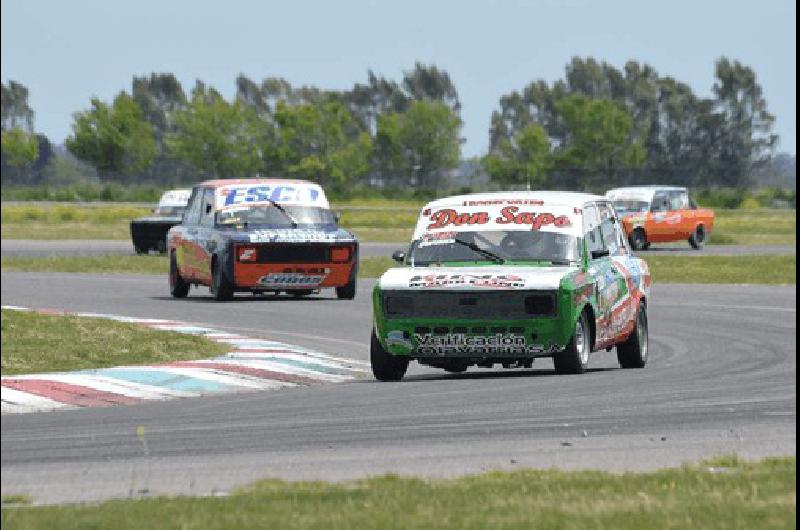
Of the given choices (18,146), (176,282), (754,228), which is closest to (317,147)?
(18,146)

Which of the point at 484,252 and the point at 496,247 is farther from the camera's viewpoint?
the point at 496,247

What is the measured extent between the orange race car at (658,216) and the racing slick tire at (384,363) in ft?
109

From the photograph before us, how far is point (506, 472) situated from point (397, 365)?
5577mm

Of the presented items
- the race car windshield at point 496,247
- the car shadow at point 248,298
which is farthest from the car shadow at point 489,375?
the car shadow at point 248,298

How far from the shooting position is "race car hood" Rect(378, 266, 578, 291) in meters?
14.8

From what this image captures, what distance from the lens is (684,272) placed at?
37.6 meters

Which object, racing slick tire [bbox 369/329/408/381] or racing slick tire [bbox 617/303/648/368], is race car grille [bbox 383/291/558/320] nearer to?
racing slick tire [bbox 369/329/408/381]

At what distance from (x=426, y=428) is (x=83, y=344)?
6915 millimetres

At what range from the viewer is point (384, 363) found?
15547 mm

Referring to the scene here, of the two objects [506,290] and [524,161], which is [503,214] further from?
[524,161]

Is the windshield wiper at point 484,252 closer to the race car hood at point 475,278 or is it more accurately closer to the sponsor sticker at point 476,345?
the race car hood at point 475,278

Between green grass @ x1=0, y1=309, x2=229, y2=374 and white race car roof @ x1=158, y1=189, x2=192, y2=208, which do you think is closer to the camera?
green grass @ x1=0, y1=309, x2=229, y2=374

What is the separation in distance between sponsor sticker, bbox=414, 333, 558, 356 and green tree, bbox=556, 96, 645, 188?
118 meters

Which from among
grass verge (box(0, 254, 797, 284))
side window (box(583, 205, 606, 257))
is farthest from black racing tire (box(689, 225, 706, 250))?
side window (box(583, 205, 606, 257))
